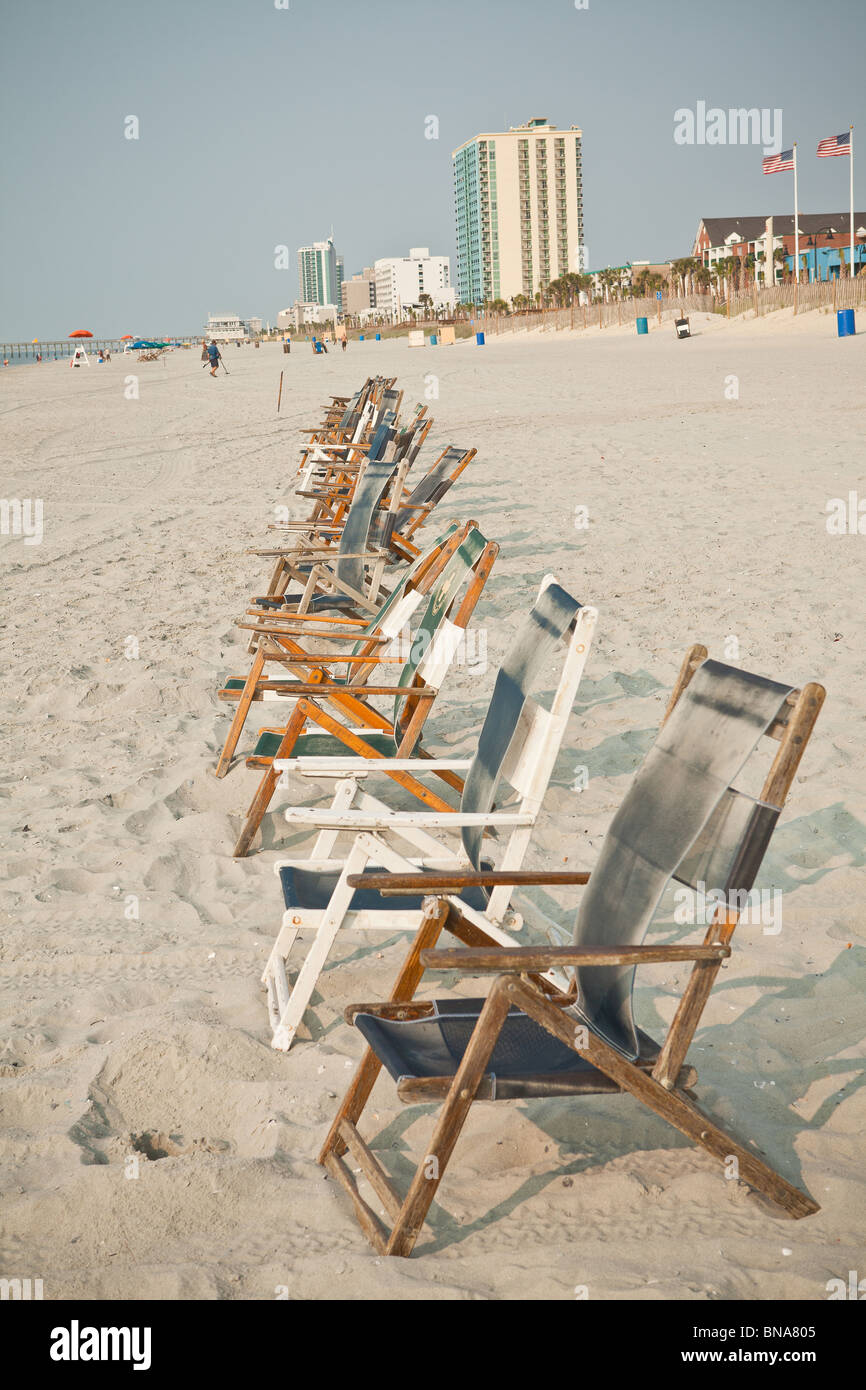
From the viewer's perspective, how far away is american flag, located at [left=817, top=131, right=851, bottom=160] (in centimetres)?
3478

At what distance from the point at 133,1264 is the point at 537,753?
1.54 m

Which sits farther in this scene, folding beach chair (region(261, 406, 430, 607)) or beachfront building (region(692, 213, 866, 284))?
beachfront building (region(692, 213, 866, 284))

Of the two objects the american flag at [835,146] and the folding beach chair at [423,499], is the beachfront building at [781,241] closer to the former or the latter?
the american flag at [835,146]

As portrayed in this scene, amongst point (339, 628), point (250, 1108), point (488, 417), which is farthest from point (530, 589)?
point (488, 417)

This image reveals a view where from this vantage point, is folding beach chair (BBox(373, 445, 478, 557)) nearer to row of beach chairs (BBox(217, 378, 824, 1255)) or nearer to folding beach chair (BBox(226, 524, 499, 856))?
folding beach chair (BBox(226, 524, 499, 856))

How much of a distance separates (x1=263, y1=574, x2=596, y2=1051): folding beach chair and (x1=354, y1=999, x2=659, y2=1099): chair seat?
331mm

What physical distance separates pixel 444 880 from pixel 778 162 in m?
41.4

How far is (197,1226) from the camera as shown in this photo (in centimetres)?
231

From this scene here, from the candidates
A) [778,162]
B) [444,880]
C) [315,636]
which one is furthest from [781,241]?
[444,880]

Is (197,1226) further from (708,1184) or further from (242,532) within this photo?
(242,532)

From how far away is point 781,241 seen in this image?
74.8 meters

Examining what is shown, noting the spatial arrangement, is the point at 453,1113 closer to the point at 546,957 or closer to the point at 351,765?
the point at 546,957

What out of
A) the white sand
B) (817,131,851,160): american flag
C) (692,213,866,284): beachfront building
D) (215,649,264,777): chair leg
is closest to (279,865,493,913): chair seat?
the white sand
